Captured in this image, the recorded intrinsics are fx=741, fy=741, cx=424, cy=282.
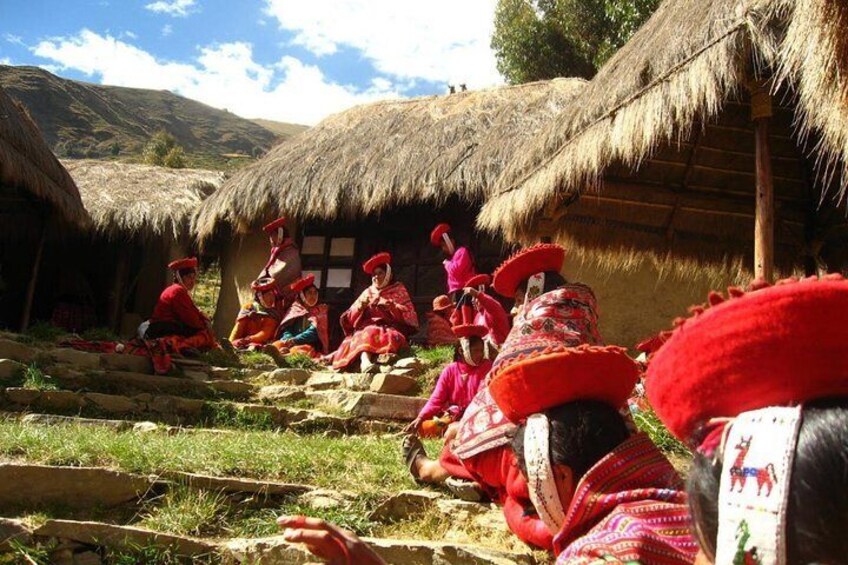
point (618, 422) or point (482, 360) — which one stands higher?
point (618, 422)

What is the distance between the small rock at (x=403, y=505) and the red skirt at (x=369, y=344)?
4204mm

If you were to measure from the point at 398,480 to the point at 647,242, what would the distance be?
11.4 ft

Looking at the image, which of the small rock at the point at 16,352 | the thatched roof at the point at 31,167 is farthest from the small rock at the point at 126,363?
the thatched roof at the point at 31,167

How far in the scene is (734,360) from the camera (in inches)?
43.6

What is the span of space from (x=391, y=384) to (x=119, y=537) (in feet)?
11.3

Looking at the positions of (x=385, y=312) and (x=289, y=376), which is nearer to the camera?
(x=289, y=376)

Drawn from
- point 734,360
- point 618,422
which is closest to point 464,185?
point 618,422

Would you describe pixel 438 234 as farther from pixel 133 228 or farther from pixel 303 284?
pixel 133 228

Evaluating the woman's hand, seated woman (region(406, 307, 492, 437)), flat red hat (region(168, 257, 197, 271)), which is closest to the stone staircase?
seated woman (region(406, 307, 492, 437))

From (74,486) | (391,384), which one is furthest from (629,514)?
(391,384)

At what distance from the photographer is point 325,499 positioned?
3.55 meters

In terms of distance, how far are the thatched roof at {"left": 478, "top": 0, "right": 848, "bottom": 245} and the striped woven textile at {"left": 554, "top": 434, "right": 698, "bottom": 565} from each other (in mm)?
1774

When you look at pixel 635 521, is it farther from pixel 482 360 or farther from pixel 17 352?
pixel 17 352

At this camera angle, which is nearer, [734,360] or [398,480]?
[734,360]
